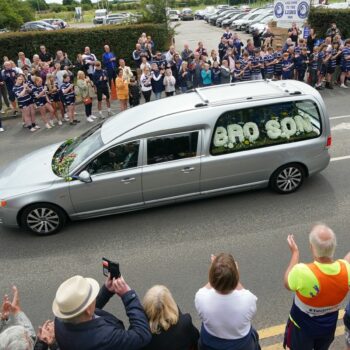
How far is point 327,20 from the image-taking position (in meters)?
19.3

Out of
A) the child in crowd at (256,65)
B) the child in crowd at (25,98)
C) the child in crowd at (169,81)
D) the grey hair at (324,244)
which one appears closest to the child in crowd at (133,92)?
the child in crowd at (169,81)

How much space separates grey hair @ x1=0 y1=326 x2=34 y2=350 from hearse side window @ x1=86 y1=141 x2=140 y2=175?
12.6 ft

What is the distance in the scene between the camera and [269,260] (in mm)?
5605

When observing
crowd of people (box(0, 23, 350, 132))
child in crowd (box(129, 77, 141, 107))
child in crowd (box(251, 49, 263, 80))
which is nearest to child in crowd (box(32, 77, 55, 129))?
crowd of people (box(0, 23, 350, 132))

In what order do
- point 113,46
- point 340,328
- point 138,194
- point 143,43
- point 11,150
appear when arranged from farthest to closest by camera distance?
point 113,46, point 143,43, point 11,150, point 138,194, point 340,328

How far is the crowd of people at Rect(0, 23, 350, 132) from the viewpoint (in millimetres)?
12320

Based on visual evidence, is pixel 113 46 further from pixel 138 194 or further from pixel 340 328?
pixel 340 328

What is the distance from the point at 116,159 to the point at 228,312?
12.9 ft

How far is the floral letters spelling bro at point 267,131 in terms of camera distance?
679 cm

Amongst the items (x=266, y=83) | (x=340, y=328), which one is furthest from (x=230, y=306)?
(x=266, y=83)

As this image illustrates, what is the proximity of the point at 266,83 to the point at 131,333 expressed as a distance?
235 inches

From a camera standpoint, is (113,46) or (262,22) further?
(262,22)

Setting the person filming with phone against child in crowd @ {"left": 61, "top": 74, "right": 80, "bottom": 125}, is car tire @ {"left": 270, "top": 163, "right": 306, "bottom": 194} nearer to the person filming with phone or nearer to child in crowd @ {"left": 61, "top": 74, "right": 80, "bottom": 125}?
the person filming with phone

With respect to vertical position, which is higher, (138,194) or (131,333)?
(131,333)
